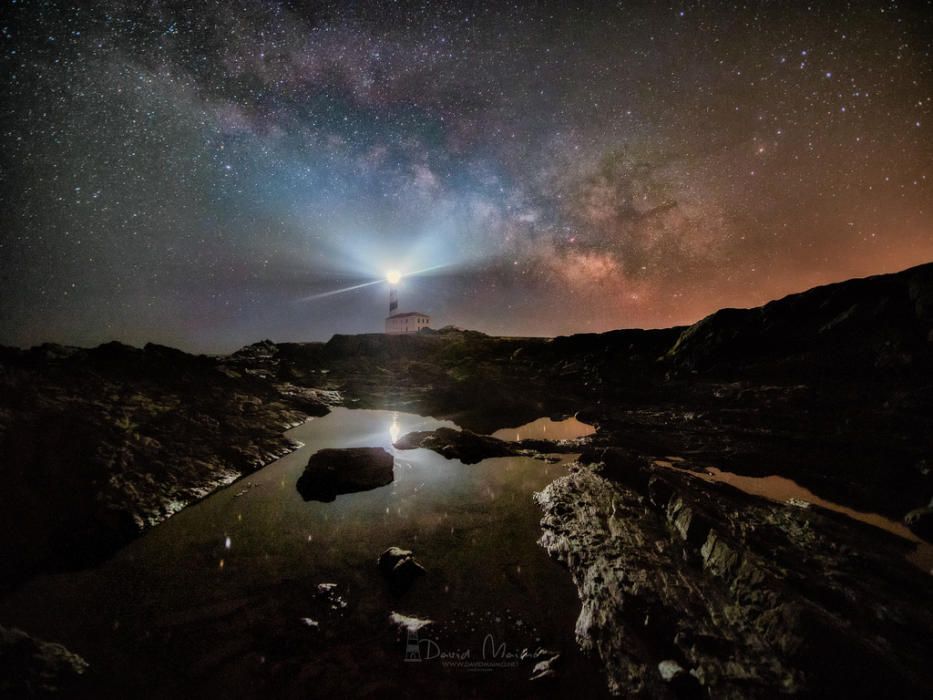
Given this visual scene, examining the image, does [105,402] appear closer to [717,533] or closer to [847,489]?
[717,533]

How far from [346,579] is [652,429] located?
1572 centimetres

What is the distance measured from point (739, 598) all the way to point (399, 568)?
18.3 ft

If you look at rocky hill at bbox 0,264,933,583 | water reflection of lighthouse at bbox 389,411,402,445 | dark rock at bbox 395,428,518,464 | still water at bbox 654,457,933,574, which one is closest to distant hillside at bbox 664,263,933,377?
rocky hill at bbox 0,264,933,583

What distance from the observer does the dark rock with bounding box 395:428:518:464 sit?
12539 millimetres

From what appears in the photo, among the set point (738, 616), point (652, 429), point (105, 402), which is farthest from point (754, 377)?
point (105, 402)

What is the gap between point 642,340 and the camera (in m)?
36.3

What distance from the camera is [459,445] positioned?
1303 centimetres

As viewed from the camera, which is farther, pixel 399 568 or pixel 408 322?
pixel 408 322

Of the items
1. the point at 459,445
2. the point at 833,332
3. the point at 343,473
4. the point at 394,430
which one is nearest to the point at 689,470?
the point at 459,445

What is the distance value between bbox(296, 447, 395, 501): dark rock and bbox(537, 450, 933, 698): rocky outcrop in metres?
5.03

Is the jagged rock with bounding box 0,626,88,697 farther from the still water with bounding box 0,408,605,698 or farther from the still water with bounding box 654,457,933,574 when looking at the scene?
the still water with bounding box 654,457,933,574

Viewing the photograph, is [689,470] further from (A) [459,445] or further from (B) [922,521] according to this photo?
(A) [459,445]

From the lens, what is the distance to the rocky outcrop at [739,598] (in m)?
4.16

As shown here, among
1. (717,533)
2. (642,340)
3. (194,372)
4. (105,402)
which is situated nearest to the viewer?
(717,533)
